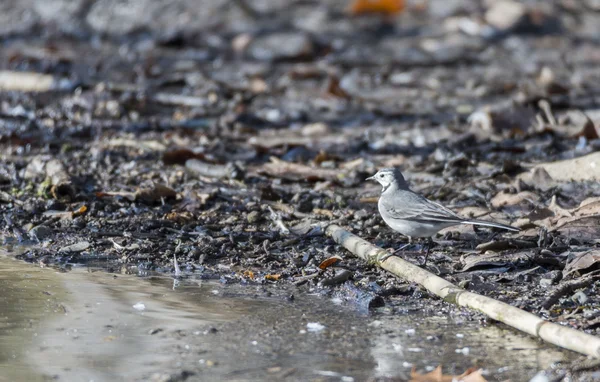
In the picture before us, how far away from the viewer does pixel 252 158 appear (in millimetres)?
9219

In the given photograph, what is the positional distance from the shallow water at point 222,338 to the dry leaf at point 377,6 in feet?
42.0

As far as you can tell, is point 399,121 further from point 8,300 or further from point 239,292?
point 8,300

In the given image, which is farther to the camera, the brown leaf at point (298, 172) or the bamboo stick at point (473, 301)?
the brown leaf at point (298, 172)

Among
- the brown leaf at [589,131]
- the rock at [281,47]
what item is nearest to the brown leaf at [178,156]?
the brown leaf at [589,131]

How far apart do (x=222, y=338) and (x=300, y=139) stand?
6.02m

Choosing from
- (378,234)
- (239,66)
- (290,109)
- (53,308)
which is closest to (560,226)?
(378,234)

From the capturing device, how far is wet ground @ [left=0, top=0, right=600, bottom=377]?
5.93m

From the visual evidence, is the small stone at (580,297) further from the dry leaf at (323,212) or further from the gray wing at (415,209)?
the dry leaf at (323,212)

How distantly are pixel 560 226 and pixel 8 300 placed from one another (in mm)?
3599

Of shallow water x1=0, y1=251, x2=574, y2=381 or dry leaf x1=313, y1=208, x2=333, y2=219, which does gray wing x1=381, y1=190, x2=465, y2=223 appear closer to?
dry leaf x1=313, y1=208, x2=333, y2=219

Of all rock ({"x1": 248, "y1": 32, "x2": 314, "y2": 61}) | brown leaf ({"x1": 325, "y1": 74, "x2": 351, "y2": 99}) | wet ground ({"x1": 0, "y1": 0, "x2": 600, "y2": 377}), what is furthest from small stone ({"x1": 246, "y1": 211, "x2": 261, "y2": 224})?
rock ({"x1": 248, "y1": 32, "x2": 314, "y2": 61})

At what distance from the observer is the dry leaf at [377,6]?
17.5 metres

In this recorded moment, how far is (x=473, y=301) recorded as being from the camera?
477 cm

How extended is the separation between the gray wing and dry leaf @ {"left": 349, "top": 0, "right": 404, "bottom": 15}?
11.7 metres
